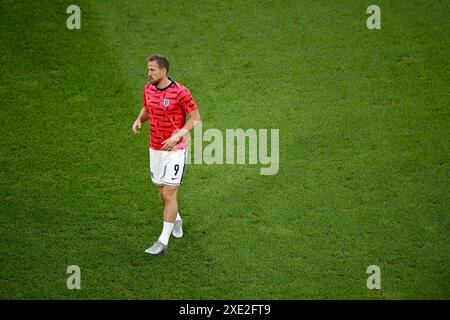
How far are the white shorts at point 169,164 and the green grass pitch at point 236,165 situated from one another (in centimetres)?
80

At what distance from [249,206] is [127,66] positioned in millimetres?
3392

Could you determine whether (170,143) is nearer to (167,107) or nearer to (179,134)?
(179,134)

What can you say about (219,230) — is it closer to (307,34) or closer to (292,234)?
(292,234)

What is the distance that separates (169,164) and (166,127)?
14.6 inches

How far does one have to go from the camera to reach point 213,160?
792 centimetres

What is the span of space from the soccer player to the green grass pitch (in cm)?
51

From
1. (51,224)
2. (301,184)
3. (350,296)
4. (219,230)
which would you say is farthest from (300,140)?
(51,224)

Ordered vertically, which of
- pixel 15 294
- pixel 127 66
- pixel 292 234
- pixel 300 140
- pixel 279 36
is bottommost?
pixel 15 294

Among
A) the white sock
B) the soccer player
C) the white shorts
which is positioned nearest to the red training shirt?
the soccer player

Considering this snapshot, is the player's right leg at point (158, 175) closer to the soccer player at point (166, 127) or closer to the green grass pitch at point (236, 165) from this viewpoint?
the soccer player at point (166, 127)

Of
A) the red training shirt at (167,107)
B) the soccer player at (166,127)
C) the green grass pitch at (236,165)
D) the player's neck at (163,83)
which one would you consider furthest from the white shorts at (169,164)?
the green grass pitch at (236,165)

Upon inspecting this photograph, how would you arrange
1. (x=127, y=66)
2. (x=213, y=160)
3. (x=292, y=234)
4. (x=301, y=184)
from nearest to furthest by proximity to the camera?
1. (x=292, y=234)
2. (x=301, y=184)
3. (x=213, y=160)
4. (x=127, y=66)

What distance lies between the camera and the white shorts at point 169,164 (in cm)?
620

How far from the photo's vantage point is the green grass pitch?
6.25 meters
